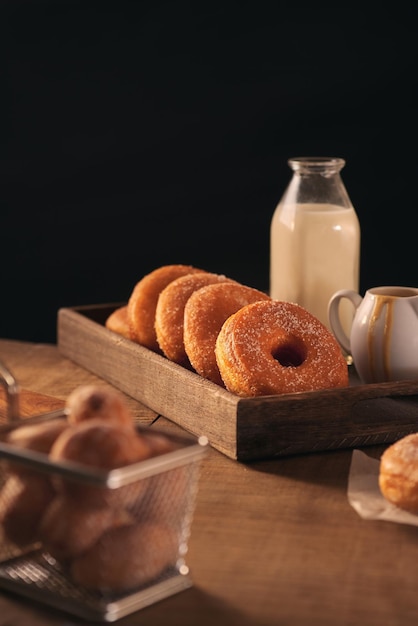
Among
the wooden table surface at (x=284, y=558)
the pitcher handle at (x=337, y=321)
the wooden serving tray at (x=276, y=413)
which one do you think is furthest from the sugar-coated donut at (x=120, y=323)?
the wooden table surface at (x=284, y=558)

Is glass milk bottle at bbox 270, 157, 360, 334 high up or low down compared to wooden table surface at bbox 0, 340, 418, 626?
up

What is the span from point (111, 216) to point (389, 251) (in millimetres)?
799

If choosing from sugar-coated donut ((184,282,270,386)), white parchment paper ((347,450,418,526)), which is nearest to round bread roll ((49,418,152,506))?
white parchment paper ((347,450,418,526))

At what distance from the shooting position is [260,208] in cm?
301

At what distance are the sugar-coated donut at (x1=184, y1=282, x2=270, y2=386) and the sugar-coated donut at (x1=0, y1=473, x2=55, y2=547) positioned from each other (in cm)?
58

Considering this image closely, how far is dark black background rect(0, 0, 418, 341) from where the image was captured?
9.42 ft

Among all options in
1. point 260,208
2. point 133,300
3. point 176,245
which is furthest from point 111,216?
point 133,300

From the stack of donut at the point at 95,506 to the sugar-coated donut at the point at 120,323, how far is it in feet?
2.76

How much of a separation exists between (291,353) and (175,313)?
24 centimetres

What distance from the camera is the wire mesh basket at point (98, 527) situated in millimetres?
871

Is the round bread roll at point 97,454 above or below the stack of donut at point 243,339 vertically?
above

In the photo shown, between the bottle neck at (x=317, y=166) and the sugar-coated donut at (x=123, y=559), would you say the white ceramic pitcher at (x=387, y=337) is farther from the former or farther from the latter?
the sugar-coated donut at (x=123, y=559)

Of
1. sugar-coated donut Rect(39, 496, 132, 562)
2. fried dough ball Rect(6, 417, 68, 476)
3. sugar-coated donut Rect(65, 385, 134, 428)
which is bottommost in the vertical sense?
sugar-coated donut Rect(39, 496, 132, 562)

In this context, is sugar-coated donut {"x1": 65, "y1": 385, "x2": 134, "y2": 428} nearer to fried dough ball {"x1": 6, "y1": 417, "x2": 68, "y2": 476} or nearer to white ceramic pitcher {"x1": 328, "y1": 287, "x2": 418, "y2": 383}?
fried dough ball {"x1": 6, "y1": 417, "x2": 68, "y2": 476}
